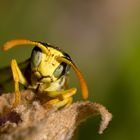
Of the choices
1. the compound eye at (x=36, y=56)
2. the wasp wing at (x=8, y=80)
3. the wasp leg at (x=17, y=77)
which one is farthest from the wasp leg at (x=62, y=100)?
the wasp wing at (x=8, y=80)

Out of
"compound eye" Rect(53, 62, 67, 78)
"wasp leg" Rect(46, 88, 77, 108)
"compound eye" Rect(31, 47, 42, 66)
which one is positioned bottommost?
"wasp leg" Rect(46, 88, 77, 108)

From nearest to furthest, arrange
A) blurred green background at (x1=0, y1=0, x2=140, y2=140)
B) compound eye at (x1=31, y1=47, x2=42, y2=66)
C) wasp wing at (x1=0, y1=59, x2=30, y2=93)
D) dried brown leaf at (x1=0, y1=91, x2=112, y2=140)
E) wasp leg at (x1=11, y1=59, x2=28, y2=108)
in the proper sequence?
→ dried brown leaf at (x1=0, y1=91, x2=112, y2=140)
wasp leg at (x1=11, y1=59, x2=28, y2=108)
compound eye at (x1=31, y1=47, x2=42, y2=66)
wasp wing at (x1=0, y1=59, x2=30, y2=93)
blurred green background at (x1=0, y1=0, x2=140, y2=140)

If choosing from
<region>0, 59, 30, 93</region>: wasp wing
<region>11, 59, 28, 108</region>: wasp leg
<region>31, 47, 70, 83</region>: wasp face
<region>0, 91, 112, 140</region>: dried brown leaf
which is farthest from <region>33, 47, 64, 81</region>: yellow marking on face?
<region>0, 91, 112, 140</region>: dried brown leaf

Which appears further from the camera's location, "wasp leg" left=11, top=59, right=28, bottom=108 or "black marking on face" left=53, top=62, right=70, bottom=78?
"black marking on face" left=53, top=62, right=70, bottom=78

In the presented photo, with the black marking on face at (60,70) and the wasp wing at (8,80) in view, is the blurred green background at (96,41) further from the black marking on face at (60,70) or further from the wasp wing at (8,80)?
the wasp wing at (8,80)

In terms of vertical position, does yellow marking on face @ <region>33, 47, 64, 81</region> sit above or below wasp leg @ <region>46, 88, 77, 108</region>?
above

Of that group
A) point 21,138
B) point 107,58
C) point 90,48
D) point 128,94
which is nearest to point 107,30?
point 90,48

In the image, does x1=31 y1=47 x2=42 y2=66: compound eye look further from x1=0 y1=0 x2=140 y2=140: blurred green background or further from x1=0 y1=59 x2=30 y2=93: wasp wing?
x1=0 y1=0 x2=140 y2=140: blurred green background
